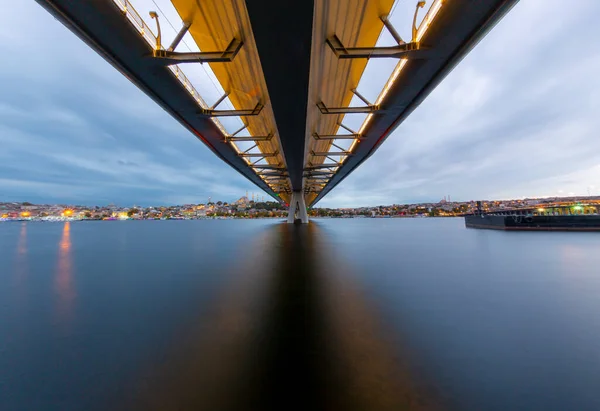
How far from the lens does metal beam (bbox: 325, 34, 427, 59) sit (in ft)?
18.1

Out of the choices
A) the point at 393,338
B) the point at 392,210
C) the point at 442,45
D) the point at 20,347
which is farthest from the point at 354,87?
the point at 392,210

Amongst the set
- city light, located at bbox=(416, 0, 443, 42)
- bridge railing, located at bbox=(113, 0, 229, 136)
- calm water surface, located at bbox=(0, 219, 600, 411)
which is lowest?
calm water surface, located at bbox=(0, 219, 600, 411)

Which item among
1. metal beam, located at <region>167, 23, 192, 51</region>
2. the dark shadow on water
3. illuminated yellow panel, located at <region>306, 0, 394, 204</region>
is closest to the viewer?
the dark shadow on water

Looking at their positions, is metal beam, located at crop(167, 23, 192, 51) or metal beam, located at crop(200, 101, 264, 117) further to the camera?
metal beam, located at crop(200, 101, 264, 117)

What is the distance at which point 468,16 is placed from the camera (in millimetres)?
4621

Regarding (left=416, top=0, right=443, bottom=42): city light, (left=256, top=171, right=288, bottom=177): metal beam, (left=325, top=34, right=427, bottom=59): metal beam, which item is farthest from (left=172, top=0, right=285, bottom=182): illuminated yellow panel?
(left=256, top=171, right=288, bottom=177): metal beam

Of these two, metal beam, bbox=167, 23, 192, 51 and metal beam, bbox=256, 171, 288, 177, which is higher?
metal beam, bbox=256, 171, 288, 177

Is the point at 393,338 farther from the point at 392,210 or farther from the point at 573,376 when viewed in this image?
the point at 392,210

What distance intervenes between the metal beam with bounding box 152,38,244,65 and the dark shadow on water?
5412 millimetres

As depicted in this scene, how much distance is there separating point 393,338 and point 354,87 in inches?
327

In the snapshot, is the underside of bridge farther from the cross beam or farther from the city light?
the cross beam

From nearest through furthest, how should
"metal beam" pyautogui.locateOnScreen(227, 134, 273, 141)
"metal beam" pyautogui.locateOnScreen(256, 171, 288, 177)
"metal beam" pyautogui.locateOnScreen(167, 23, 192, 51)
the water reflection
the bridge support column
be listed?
the water reflection, "metal beam" pyautogui.locateOnScreen(167, 23, 192, 51), "metal beam" pyautogui.locateOnScreen(227, 134, 273, 141), "metal beam" pyautogui.locateOnScreen(256, 171, 288, 177), the bridge support column

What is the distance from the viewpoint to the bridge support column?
122 feet

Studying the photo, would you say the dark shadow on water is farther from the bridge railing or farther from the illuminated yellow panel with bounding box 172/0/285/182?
the bridge railing
